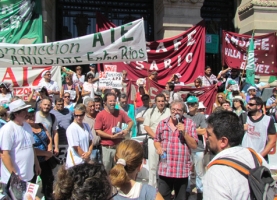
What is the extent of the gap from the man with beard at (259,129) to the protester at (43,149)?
287cm

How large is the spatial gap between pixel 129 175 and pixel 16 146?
6.81 feet

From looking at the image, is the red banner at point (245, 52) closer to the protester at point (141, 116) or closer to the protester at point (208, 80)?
the protester at point (208, 80)

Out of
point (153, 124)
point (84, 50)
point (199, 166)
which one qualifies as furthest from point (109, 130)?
point (84, 50)

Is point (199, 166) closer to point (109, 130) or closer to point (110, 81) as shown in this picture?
point (109, 130)

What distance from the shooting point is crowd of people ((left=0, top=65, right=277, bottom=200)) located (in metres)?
2.12

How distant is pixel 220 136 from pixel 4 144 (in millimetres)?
2645

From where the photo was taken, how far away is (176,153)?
172 inches

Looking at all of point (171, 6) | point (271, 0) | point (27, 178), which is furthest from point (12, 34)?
point (271, 0)

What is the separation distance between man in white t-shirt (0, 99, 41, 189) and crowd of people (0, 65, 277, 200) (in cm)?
1

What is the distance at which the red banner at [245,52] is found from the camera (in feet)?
35.2

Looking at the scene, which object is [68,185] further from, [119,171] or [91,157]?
[91,157]

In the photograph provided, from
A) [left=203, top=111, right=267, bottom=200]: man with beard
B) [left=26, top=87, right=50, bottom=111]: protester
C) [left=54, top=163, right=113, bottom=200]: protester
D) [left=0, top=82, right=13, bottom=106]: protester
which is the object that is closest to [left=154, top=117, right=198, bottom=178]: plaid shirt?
[left=203, top=111, right=267, bottom=200]: man with beard

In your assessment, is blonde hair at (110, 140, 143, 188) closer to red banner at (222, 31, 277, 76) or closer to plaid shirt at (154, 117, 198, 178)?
plaid shirt at (154, 117, 198, 178)

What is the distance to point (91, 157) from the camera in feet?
17.7
